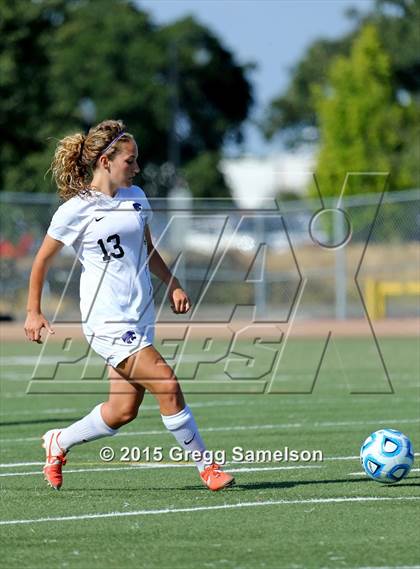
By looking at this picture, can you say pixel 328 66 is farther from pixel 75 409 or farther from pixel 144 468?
pixel 144 468

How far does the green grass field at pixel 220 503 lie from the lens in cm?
573

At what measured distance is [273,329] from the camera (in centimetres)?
2689

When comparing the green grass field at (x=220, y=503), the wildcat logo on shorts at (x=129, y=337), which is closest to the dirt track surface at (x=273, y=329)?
the green grass field at (x=220, y=503)

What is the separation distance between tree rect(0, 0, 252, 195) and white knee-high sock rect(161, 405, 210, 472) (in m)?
51.0

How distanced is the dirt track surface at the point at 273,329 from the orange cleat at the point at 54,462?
15.9 meters

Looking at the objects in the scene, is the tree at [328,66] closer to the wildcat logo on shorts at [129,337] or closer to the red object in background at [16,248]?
the red object in background at [16,248]

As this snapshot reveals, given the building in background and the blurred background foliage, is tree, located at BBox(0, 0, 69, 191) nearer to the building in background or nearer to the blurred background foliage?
the blurred background foliage

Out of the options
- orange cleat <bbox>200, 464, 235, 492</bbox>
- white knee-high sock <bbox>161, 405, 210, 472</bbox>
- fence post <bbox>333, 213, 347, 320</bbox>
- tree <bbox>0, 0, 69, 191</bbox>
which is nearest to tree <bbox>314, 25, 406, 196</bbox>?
tree <bbox>0, 0, 69, 191</bbox>

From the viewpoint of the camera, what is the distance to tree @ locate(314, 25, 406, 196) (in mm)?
47062

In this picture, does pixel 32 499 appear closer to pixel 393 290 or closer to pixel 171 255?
pixel 393 290

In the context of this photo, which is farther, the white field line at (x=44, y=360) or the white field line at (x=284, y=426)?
the white field line at (x=44, y=360)

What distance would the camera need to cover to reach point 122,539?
20.0ft

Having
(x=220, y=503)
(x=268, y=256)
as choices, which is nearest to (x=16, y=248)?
(x=268, y=256)

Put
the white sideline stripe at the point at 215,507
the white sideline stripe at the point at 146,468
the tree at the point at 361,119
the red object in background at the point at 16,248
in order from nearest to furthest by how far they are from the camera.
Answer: the white sideline stripe at the point at 215,507 < the white sideline stripe at the point at 146,468 < the red object in background at the point at 16,248 < the tree at the point at 361,119
